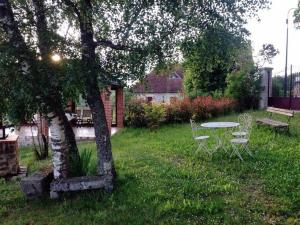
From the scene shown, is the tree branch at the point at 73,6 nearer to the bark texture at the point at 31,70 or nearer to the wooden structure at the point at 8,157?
the bark texture at the point at 31,70

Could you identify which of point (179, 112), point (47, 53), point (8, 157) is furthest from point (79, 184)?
point (179, 112)

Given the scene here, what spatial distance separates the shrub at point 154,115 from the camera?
54.4ft

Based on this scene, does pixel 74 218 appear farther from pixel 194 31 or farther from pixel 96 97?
pixel 194 31

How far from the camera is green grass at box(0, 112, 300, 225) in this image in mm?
5062

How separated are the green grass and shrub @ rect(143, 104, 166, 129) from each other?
7739mm

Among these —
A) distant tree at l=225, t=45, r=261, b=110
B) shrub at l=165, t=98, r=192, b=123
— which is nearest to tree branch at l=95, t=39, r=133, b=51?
shrub at l=165, t=98, r=192, b=123

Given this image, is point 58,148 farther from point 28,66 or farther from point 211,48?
Answer: point 211,48

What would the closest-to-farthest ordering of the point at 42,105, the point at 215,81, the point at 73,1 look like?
1. the point at 42,105
2. the point at 73,1
3. the point at 215,81

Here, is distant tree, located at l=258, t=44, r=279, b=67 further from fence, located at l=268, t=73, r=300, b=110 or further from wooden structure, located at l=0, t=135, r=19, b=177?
wooden structure, located at l=0, t=135, r=19, b=177

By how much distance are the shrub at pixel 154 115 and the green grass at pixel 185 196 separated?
7739 mm

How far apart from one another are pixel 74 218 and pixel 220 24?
3.81m

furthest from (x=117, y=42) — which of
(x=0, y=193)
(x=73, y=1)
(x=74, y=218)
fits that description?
(x=0, y=193)

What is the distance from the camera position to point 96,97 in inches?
256

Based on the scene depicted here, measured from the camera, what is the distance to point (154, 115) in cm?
1672
